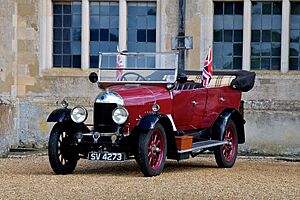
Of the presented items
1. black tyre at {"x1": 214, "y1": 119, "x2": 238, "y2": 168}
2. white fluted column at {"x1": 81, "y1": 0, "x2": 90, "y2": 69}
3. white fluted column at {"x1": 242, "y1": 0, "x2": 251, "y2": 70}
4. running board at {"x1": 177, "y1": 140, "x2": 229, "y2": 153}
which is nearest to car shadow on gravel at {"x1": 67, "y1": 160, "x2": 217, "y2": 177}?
black tyre at {"x1": 214, "y1": 119, "x2": 238, "y2": 168}

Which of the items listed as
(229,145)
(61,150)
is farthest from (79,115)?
(229,145)

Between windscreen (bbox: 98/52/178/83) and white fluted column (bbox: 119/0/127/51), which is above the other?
white fluted column (bbox: 119/0/127/51)

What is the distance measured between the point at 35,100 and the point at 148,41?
2.84m

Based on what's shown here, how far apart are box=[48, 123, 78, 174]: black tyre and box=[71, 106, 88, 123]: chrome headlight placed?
0.24 meters

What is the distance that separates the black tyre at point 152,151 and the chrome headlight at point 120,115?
39cm

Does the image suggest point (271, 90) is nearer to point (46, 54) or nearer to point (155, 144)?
point (46, 54)

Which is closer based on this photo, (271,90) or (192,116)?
(192,116)

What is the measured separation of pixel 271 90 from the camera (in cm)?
1909

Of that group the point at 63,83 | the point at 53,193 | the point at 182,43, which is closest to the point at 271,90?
the point at 182,43

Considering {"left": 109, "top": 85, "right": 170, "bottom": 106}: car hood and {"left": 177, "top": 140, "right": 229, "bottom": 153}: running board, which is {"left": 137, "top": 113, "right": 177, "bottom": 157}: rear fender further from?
{"left": 109, "top": 85, "right": 170, "bottom": 106}: car hood

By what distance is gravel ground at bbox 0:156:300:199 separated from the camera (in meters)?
10.7

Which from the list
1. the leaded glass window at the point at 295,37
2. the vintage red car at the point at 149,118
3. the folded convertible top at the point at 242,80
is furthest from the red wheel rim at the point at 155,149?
the leaded glass window at the point at 295,37

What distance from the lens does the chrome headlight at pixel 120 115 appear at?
13008mm

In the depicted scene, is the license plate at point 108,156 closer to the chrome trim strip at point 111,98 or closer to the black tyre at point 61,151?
the black tyre at point 61,151
